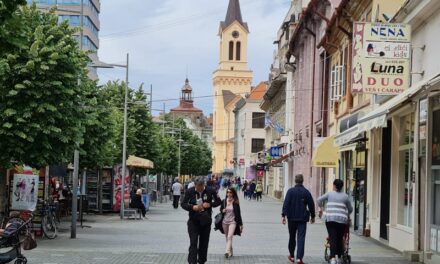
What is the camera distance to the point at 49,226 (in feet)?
73.4

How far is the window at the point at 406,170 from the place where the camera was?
18875mm

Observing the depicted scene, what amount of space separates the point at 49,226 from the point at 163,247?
4.40 meters

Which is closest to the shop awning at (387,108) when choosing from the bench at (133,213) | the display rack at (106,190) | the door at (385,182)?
the door at (385,182)

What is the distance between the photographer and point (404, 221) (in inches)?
774

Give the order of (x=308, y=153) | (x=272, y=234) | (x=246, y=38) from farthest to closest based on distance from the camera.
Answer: (x=246, y=38) → (x=308, y=153) → (x=272, y=234)

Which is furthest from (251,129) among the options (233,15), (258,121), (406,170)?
(406,170)

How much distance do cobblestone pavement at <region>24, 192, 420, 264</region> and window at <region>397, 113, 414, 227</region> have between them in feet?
3.30

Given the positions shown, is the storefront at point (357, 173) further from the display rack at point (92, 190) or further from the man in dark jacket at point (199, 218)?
the display rack at point (92, 190)

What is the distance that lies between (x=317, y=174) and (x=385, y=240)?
17492 mm

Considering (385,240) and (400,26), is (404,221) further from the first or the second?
(400,26)

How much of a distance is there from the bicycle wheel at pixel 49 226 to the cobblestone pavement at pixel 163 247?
365 mm

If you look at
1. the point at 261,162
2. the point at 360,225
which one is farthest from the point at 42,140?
the point at 261,162

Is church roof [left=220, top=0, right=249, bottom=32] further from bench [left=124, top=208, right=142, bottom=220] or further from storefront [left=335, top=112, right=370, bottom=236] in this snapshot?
storefront [left=335, top=112, right=370, bottom=236]

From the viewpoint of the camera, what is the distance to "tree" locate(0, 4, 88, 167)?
19203mm
